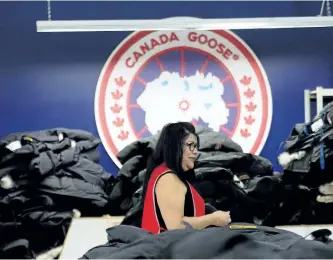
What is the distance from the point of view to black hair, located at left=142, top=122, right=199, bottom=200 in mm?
2471

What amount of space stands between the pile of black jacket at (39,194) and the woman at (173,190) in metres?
0.55

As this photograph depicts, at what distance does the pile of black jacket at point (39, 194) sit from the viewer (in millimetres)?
2855

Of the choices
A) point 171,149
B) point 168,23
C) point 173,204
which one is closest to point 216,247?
point 173,204

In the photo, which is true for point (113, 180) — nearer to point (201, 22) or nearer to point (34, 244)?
point (34, 244)

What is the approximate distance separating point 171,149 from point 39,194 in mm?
867

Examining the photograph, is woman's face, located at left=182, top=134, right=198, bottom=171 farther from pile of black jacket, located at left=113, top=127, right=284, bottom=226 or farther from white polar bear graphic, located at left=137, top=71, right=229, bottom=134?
white polar bear graphic, located at left=137, top=71, right=229, bottom=134

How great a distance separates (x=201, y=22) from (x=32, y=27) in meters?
1.44

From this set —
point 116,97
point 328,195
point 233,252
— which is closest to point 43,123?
point 116,97

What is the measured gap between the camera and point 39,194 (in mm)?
2916

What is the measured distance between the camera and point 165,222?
235 cm

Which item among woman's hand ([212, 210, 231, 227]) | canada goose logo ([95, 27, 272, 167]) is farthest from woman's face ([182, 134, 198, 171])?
canada goose logo ([95, 27, 272, 167])

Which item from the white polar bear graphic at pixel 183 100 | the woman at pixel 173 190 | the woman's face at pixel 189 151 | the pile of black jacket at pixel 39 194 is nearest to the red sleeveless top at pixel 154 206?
the woman at pixel 173 190

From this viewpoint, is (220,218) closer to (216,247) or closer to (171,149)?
(171,149)

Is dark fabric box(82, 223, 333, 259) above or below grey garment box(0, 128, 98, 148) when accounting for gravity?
above
